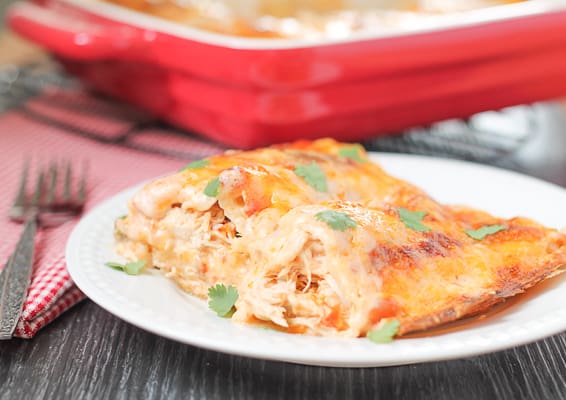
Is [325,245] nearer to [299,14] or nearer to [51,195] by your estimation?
[51,195]

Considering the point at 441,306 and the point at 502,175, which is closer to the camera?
the point at 441,306

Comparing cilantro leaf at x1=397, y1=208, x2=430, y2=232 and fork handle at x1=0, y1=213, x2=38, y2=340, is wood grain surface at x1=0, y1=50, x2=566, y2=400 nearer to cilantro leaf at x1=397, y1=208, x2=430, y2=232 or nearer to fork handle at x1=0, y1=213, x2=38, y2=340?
fork handle at x1=0, y1=213, x2=38, y2=340

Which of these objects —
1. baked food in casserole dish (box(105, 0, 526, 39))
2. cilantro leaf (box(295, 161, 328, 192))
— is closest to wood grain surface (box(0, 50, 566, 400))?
cilantro leaf (box(295, 161, 328, 192))

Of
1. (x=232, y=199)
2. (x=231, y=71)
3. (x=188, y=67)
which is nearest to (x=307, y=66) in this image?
(x=231, y=71)

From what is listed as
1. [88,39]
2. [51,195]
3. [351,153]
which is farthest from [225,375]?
[88,39]

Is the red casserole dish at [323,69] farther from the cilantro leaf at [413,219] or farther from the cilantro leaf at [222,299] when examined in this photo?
the cilantro leaf at [222,299]

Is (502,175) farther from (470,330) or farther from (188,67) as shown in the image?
(188,67)

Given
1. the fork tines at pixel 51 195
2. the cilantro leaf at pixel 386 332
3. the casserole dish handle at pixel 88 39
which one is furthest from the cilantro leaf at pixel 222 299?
the casserole dish handle at pixel 88 39
